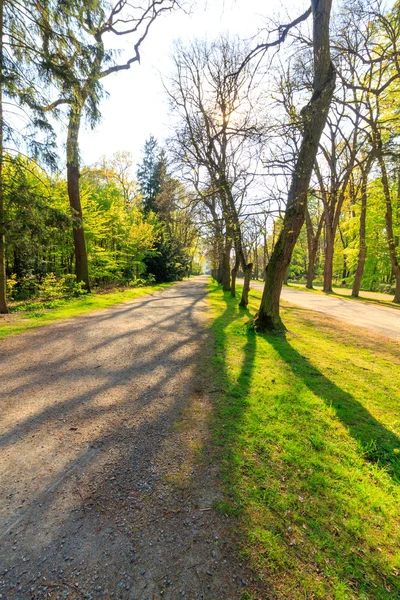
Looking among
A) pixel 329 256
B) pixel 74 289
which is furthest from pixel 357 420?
pixel 329 256

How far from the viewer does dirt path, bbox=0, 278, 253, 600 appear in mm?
1345

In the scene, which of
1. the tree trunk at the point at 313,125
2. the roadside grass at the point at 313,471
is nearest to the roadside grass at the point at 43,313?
the roadside grass at the point at 313,471

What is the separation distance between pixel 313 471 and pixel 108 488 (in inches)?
67.2

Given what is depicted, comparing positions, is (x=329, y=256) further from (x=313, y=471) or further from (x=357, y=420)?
(x=313, y=471)

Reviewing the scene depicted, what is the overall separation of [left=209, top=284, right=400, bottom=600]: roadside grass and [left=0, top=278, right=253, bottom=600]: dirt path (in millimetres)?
248

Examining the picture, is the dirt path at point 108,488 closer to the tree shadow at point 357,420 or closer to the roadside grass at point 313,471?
the roadside grass at point 313,471

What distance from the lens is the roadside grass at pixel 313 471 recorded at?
1449 mm

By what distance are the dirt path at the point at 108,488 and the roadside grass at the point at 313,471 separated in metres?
0.25

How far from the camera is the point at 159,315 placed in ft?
28.0

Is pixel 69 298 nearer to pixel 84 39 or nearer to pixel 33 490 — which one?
pixel 84 39

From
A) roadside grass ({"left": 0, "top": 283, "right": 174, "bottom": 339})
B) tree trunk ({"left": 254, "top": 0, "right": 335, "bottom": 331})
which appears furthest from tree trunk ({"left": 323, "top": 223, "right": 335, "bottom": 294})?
roadside grass ({"left": 0, "top": 283, "right": 174, "bottom": 339})

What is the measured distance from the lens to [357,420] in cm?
297

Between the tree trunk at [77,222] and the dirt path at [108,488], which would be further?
the tree trunk at [77,222]

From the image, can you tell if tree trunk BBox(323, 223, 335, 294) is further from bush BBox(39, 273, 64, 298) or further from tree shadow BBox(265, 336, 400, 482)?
bush BBox(39, 273, 64, 298)
